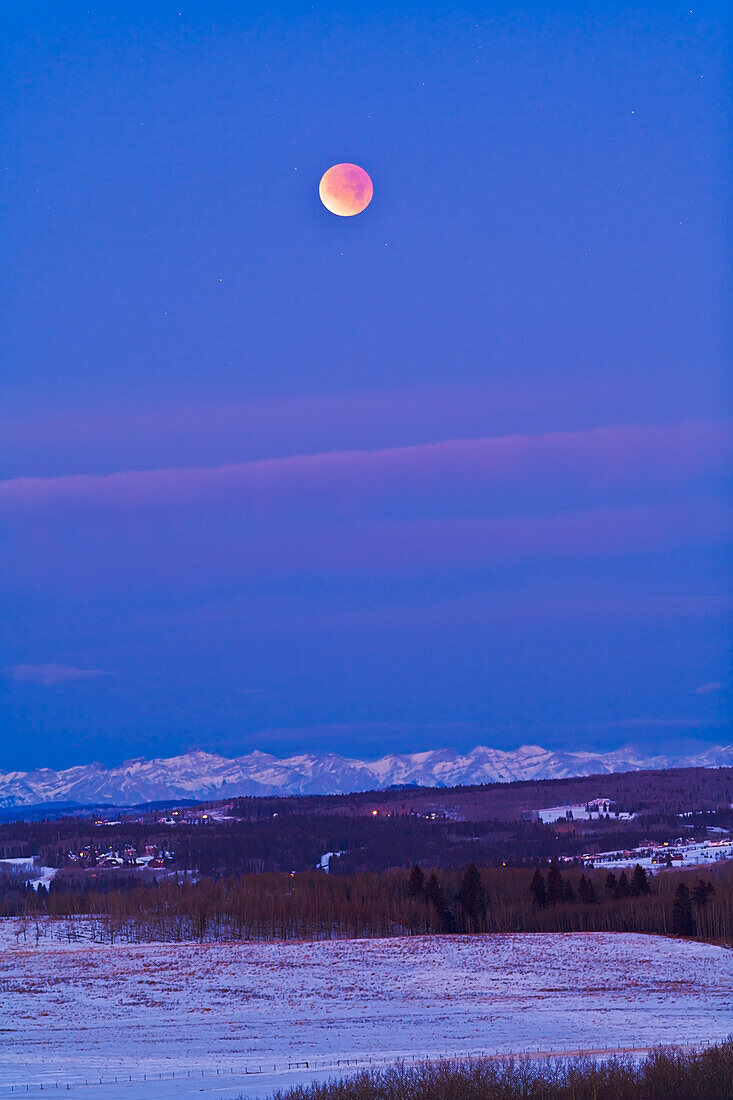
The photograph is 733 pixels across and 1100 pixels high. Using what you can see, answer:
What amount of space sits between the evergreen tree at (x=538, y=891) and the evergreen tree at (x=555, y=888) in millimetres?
550

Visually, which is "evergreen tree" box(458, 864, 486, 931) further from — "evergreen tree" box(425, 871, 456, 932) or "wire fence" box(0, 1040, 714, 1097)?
"wire fence" box(0, 1040, 714, 1097)

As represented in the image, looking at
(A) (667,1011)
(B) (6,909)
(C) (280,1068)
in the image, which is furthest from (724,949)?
(B) (6,909)

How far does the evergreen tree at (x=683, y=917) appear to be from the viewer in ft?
365

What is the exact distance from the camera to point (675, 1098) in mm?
31797

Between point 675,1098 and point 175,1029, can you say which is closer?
point 675,1098

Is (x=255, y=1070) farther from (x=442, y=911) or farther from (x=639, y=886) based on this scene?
(x=639, y=886)

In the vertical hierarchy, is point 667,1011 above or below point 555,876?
below

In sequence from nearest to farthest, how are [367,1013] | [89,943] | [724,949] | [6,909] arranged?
[367,1013], [724,949], [89,943], [6,909]

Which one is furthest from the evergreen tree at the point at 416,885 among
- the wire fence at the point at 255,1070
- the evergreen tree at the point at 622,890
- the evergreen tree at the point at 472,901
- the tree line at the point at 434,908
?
the wire fence at the point at 255,1070

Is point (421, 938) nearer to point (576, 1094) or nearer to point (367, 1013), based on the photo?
point (367, 1013)

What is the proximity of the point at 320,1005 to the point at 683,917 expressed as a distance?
5167cm

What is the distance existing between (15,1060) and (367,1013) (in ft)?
77.7

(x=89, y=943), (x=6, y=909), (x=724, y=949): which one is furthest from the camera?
(x=6, y=909)

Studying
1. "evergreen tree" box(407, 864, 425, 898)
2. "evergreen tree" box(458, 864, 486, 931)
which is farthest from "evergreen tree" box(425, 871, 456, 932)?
"evergreen tree" box(407, 864, 425, 898)
